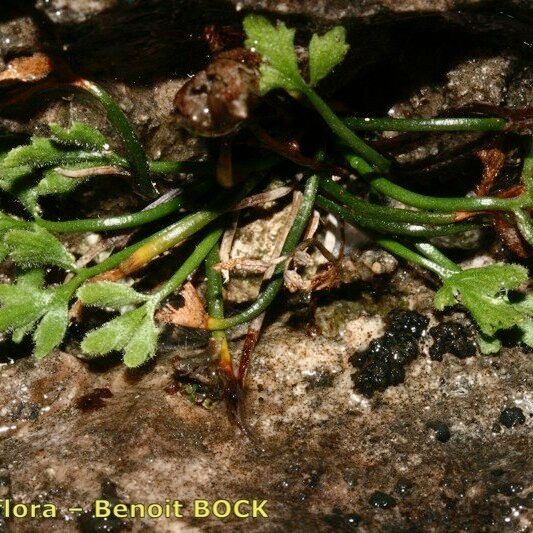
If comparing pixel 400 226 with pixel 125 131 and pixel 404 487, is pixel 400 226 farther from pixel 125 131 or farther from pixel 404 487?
pixel 125 131

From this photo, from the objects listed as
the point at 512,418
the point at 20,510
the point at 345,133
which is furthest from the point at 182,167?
the point at 512,418

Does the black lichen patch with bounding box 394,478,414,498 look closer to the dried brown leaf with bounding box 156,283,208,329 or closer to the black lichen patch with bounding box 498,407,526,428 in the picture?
the black lichen patch with bounding box 498,407,526,428

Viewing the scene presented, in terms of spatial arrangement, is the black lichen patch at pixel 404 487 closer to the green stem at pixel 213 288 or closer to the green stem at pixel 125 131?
the green stem at pixel 213 288

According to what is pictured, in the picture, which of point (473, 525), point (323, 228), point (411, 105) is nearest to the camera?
point (473, 525)

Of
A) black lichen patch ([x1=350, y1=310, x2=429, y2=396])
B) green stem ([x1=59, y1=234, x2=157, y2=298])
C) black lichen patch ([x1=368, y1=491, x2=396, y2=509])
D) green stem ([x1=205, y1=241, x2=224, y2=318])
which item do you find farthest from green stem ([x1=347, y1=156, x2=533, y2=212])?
black lichen patch ([x1=368, y1=491, x2=396, y2=509])

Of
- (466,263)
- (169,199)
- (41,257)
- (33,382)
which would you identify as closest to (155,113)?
(169,199)

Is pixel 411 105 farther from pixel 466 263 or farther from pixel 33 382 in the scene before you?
pixel 33 382
